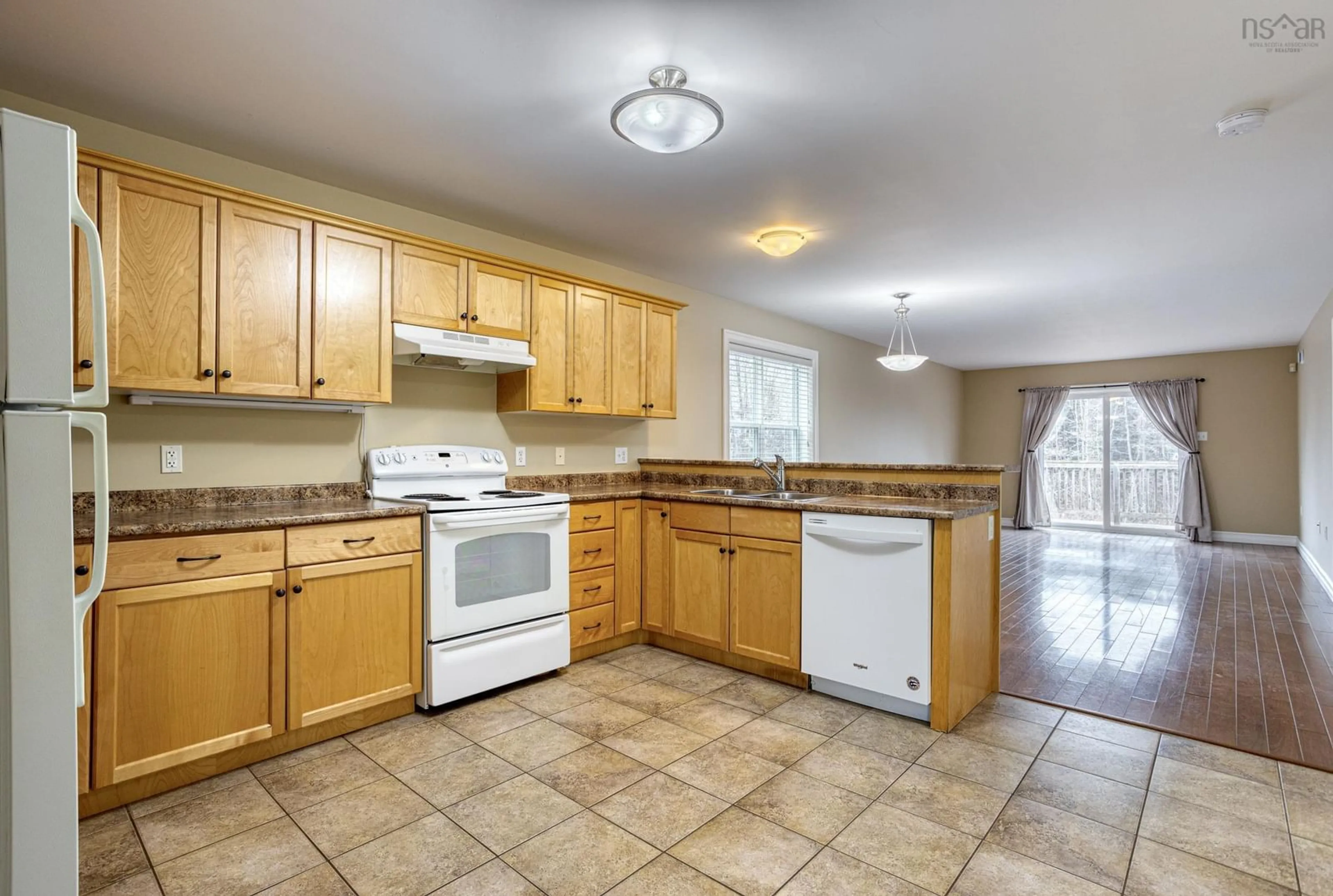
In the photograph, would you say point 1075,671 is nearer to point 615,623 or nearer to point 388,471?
point 615,623

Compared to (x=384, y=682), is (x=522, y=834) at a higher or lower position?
lower

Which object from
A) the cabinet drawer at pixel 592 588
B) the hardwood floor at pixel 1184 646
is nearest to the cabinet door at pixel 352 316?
the cabinet drawer at pixel 592 588

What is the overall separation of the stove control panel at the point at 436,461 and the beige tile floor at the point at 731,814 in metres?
1.15

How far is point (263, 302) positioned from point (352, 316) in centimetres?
35

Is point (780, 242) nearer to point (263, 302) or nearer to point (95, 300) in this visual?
point (263, 302)

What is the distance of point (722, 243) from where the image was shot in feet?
13.1

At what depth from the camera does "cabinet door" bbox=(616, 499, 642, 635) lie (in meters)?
3.67

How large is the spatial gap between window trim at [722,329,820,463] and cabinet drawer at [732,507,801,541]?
128 cm

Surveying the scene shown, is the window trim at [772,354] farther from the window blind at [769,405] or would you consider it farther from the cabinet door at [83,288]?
the cabinet door at [83,288]

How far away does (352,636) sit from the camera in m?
2.60

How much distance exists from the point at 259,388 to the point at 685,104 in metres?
1.96

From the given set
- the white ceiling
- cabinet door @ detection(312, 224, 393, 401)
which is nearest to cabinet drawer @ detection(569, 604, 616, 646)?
cabinet door @ detection(312, 224, 393, 401)

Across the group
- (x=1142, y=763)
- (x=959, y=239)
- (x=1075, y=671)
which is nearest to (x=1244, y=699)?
(x=1075, y=671)

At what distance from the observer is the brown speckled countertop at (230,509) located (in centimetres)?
217
